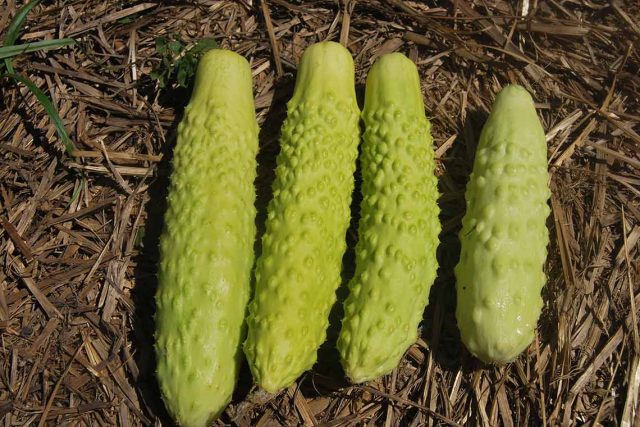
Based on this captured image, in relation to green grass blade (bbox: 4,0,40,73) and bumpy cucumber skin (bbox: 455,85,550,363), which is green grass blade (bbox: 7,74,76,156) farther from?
bumpy cucumber skin (bbox: 455,85,550,363)

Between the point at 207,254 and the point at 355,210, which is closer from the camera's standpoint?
the point at 207,254

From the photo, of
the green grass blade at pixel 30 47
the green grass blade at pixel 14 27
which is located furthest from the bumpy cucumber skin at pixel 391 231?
the green grass blade at pixel 14 27

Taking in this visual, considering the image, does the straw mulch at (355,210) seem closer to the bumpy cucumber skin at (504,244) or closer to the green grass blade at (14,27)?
the green grass blade at (14,27)

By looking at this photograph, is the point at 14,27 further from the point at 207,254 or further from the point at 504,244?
the point at 504,244

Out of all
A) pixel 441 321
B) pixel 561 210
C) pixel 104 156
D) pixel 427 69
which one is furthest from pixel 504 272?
pixel 104 156

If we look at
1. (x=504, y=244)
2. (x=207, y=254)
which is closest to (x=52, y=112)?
(x=207, y=254)

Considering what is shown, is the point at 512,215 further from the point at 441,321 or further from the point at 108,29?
the point at 108,29
